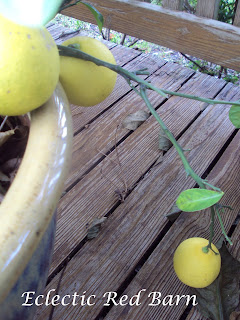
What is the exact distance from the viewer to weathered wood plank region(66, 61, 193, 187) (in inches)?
37.1

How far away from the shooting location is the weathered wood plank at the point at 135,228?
709mm

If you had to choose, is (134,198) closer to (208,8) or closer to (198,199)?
(198,199)

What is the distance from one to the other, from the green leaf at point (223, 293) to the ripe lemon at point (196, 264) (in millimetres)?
96

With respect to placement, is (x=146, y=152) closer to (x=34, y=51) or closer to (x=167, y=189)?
(x=167, y=189)

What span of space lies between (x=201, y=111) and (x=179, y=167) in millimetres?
297

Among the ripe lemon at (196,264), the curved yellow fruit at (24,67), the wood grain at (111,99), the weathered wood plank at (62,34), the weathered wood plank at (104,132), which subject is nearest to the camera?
the curved yellow fruit at (24,67)

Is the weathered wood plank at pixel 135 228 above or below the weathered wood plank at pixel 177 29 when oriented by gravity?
below

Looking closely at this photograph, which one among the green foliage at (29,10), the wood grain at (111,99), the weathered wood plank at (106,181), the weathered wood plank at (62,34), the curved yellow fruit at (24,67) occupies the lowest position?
the weathered wood plank at (106,181)

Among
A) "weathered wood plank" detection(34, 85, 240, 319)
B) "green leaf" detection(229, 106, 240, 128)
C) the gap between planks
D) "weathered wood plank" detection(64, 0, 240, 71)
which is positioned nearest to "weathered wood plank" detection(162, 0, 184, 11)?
"weathered wood plank" detection(64, 0, 240, 71)

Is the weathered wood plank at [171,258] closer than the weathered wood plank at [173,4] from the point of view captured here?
Yes

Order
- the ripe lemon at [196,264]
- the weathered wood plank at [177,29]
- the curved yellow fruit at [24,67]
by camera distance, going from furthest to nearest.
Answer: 1. the weathered wood plank at [177,29]
2. the ripe lemon at [196,264]
3. the curved yellow fruit at [24,67]

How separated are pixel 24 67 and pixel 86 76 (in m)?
0.15

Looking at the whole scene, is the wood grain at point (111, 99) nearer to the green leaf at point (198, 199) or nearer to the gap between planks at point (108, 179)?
the gap between planks at point (108, 179)

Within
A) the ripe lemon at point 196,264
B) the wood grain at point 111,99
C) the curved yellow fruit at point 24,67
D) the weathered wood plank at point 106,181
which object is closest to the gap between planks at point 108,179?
the weathered wood plank at point 106,181
